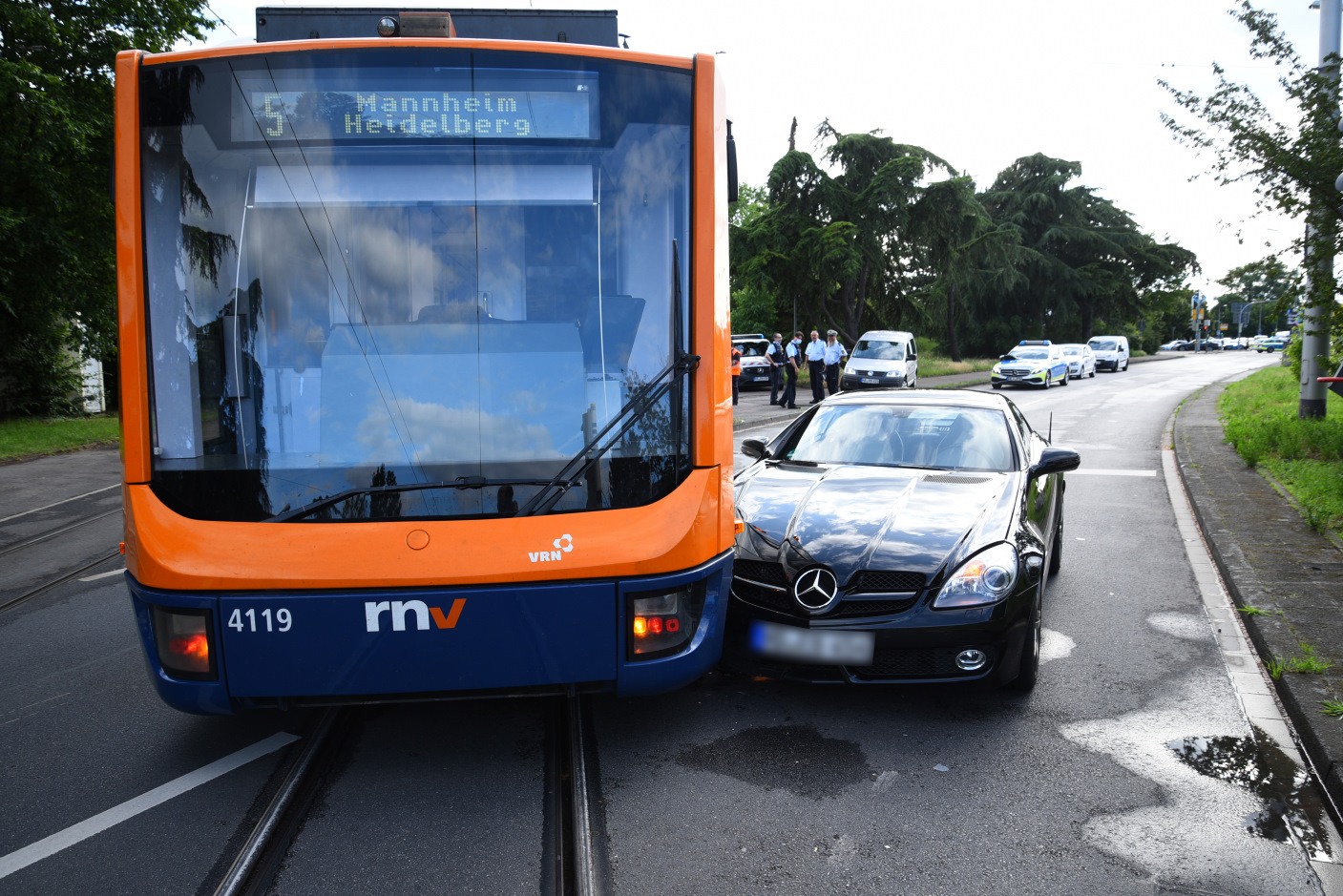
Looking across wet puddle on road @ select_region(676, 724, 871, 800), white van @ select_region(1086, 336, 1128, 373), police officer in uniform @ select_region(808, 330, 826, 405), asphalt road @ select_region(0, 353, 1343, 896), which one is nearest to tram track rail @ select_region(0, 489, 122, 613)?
asphalt road @ select_region(0, 353, 1343, 896)

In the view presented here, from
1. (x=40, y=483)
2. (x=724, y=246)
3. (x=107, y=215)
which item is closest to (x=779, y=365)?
(x=107, y=215)

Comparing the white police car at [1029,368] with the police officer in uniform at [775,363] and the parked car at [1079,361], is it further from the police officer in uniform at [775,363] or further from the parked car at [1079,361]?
the police officer in uniform at [775,363]

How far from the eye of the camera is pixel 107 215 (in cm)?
1738

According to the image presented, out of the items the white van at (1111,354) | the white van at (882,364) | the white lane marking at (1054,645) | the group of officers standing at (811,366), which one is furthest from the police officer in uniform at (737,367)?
the white van at (1111,354)

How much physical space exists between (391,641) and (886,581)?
6.99ft

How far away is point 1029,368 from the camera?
33688 millimetres

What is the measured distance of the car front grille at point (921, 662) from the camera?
4125 mm

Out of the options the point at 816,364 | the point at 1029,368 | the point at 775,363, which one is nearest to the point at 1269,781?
the point at 816,364

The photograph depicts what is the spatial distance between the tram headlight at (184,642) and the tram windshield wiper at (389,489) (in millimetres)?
423

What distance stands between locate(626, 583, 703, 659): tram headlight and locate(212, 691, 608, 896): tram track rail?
0.35 m

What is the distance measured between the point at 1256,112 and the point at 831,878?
991cm

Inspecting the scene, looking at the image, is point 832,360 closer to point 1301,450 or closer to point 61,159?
point 1301,450

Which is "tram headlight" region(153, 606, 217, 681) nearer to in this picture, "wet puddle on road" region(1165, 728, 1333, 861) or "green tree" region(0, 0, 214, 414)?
"wet puddle on road" region(1165, 728, 1333, 861)

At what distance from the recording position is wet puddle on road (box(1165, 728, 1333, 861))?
3.26 m
